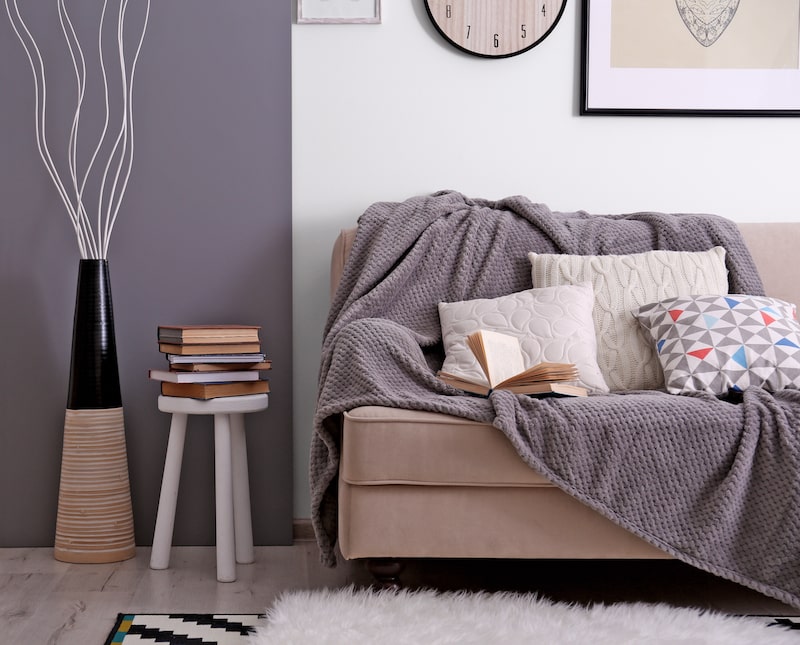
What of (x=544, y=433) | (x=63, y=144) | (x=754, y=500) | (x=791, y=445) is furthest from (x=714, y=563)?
(x=63, y=144)

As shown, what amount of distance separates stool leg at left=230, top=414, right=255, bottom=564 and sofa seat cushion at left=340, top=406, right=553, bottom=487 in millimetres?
631

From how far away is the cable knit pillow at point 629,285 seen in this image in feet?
6.86

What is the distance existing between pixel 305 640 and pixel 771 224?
1716 mm

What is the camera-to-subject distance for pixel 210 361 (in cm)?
212

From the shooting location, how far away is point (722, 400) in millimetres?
1845

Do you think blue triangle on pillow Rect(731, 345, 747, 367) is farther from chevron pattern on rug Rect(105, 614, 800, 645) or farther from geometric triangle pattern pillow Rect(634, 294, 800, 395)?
chevron pattern on rug Rect(105, 614, 800, 645)

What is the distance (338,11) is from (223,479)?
53.5 inches

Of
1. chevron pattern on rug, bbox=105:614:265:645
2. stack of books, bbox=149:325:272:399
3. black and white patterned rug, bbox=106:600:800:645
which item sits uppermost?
stack of books, bbox=149:325:272:399

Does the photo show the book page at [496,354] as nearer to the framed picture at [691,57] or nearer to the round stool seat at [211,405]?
the round stool seat at [211,405]

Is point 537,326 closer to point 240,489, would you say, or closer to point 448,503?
point 448,503

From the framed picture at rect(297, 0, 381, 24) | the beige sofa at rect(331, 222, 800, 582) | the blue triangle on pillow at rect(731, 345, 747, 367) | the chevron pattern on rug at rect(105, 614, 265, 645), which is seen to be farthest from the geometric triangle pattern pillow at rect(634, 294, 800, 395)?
the framed picture at rect(297, 0, 381, 24)

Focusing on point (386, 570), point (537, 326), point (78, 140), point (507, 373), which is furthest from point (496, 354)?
point (78, 140)

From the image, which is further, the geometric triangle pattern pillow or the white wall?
the white wall

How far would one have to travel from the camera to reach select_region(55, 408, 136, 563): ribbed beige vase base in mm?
2197
